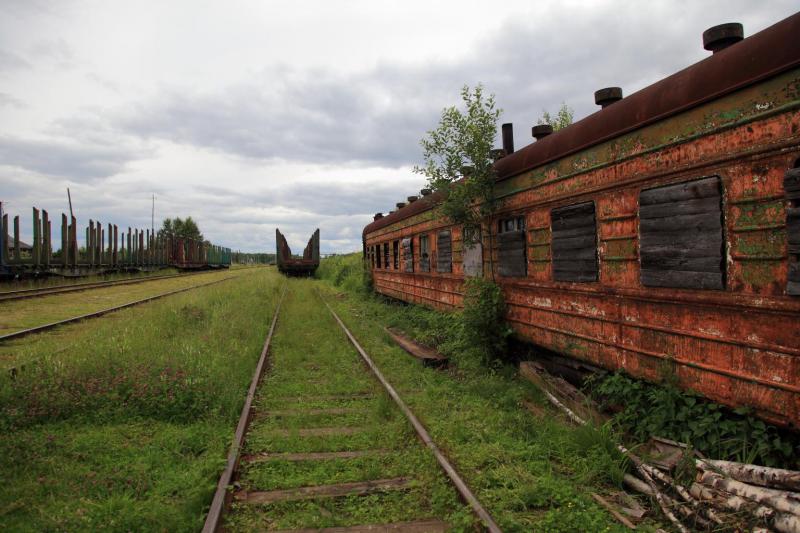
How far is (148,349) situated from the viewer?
24.3 feet

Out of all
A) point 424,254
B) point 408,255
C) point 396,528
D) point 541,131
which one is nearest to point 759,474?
point 396,528

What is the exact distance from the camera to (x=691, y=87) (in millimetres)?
4180

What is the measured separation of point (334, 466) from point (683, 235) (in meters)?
3.69

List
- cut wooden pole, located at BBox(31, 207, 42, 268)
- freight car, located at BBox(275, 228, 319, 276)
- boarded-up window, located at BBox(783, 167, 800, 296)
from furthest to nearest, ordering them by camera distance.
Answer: freight car, located at BBox(275, 228, 319, 276)
cut wooden pole, located at BBox(31, 207, 42, 268)
boarded-up window, located at BBox(783, 167, 800, 296)

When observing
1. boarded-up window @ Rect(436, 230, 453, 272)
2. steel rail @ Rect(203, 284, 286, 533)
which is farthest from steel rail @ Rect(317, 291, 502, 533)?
boarded-up window @ Rect(436, 230, 453, 272)

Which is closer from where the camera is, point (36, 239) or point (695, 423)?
point (695, 423)

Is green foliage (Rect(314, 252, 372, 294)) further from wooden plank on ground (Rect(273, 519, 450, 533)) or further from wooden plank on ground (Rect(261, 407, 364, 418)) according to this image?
wooden plank on ground (Rect(273, 519, 450, 533))

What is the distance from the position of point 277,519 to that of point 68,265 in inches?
963

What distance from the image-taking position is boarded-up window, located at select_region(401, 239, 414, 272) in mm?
→ 12953

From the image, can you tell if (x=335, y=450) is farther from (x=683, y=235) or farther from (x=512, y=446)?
(x=683, y=235)

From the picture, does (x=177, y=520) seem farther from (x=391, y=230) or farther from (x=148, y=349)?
(x=391, y=230)

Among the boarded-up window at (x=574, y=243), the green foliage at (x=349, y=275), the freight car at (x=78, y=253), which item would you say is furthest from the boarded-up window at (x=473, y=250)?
the freight car at (x=78, y=253)

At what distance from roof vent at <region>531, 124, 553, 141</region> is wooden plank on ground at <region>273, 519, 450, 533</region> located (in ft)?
18.5

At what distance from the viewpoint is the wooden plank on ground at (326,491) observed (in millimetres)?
3615
